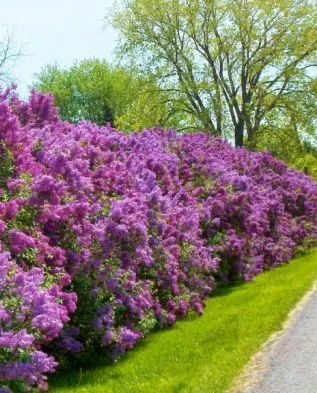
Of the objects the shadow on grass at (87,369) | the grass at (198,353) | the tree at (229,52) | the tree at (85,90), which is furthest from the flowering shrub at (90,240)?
the tree at (85,90)

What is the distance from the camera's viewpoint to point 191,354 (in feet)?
30.1

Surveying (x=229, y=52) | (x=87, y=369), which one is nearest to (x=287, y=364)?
(x=87, y=369)

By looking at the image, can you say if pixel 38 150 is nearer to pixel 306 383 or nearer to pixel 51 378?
pixel 51 378

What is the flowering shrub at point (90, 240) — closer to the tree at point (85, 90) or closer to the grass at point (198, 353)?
the grass at point (198, 353)

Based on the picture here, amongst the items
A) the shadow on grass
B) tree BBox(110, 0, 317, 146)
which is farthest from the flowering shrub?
tree BBox(110, 0, 317, 146)

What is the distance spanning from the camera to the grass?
7.86 m

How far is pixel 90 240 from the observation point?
355 inches

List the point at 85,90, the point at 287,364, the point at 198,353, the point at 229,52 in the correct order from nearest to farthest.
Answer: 1. the point at 287,364
2. the point at 198,353
3. the point at 229,52
4. the point at 85,90

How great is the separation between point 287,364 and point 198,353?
1.60 meters

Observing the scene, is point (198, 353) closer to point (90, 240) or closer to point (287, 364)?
point (287, 364)

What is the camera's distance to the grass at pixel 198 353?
7855 mm

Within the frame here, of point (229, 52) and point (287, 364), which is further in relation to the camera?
point (229, 52)

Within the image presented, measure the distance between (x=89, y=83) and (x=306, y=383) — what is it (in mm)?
59070

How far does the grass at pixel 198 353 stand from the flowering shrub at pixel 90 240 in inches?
12.9
